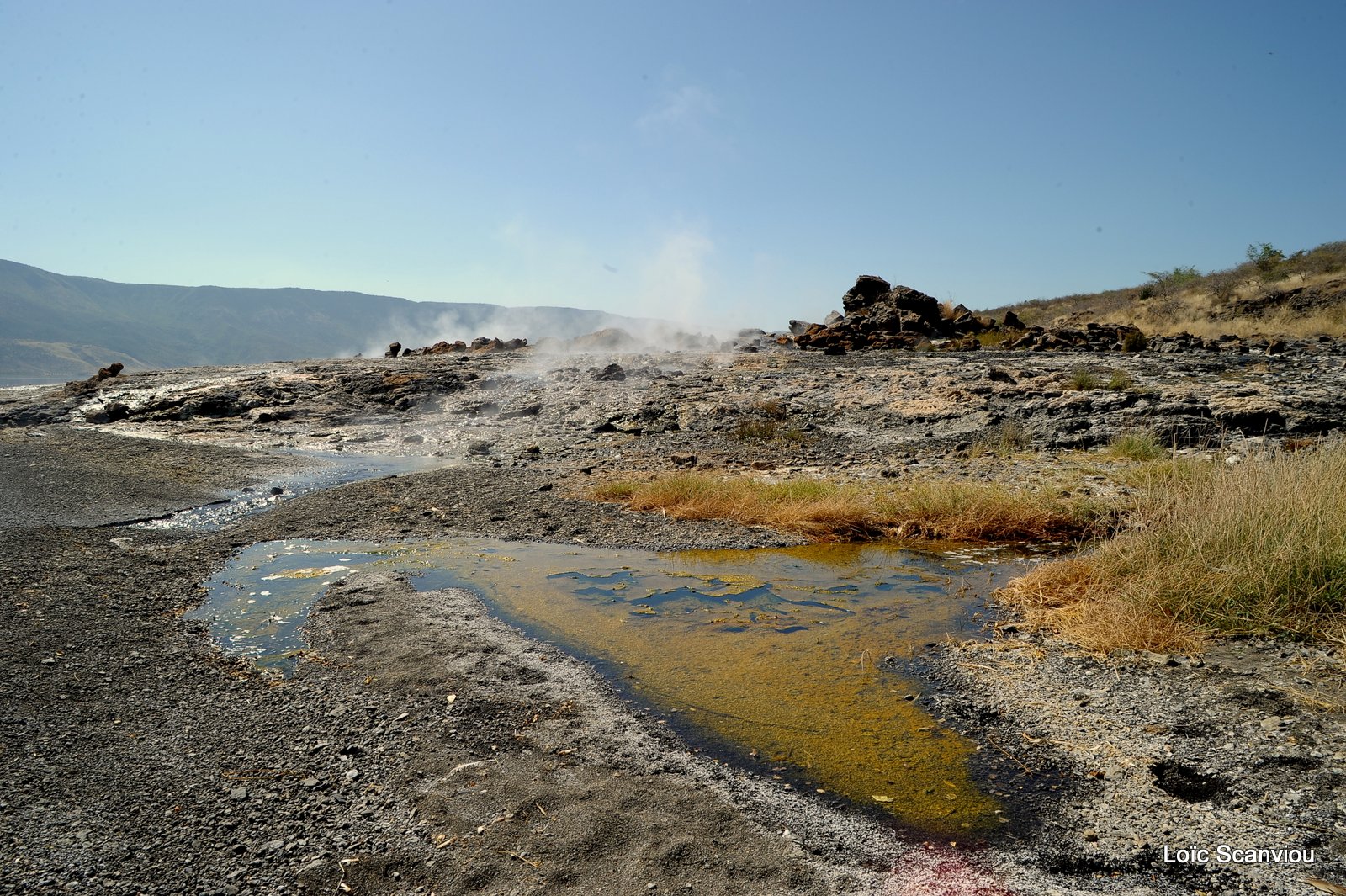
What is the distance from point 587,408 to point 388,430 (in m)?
4.33

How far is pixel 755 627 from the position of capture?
17.7 ft

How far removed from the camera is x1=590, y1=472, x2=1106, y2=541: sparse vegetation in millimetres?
7688

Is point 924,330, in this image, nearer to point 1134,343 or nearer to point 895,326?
point 895,326

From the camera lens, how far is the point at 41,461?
11.7 metres

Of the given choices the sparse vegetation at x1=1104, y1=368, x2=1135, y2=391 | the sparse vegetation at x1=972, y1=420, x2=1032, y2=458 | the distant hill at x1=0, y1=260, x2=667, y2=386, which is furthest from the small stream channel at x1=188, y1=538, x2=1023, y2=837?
the distant hill at x1=0, y1=260, x2=667, y2=386

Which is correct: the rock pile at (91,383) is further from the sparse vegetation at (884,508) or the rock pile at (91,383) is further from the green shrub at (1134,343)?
the green shrub at (1134,343)

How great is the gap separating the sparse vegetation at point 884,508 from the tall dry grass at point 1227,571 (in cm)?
147

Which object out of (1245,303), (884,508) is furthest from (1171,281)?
(884,508)

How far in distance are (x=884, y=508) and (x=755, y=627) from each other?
3370 millimetres

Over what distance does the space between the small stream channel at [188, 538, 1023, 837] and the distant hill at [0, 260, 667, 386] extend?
76.4m

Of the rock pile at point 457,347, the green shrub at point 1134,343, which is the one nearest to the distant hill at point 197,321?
the rock pile at point 457,347

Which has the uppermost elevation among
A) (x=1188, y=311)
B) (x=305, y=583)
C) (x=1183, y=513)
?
(x=1188, y=311)

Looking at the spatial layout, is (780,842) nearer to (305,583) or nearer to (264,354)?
(305,583)

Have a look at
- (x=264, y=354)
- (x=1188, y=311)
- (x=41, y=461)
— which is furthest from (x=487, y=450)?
(x=264, y=354)
